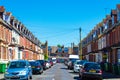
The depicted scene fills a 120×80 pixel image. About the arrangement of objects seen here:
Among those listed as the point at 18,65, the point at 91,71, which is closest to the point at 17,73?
the point at 18,65

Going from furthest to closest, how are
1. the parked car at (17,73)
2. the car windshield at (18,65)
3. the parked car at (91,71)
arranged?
the parked car at (91,71) → the car windshield at (18,65) → the parked car at (17,73)

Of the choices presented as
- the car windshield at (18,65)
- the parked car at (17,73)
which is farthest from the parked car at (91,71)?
the car windshield at (18,65)

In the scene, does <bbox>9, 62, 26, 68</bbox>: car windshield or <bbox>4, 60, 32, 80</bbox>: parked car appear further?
<bbox>9, 62, 26, 68</bbox>: car windshield

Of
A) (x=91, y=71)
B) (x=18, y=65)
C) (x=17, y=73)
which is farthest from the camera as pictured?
(x=91, y=71)

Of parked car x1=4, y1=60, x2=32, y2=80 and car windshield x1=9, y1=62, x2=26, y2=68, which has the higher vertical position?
car windshield x1=9, y1=62, x2=26, y2=68

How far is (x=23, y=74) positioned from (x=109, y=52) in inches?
1267

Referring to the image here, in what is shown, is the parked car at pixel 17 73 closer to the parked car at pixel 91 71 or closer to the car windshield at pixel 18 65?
the car windshield at pixel 18 65

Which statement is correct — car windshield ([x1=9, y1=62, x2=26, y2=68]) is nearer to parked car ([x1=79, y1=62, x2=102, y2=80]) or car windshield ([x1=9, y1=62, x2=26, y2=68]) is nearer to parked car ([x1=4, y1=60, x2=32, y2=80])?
parked car ([x1=4, y1=60, x2=32, y2=80])

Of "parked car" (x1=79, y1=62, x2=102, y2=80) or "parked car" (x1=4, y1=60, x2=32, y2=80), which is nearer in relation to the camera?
"parked car" (x1=4, y1=60, x2=32, y2=80)

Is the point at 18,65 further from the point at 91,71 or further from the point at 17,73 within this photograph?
the point at 91,71

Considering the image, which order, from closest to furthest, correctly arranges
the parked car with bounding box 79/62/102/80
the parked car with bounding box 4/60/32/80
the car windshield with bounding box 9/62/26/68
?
the parked car with bounding box 4/60/32/80 → the car windshield with bounding box 9/62/26/68 → the parked car with bounding box 79/62/102/80

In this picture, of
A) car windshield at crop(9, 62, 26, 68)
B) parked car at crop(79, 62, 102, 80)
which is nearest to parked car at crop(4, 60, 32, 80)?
car windshield at crop(9, 62, 26, 68)

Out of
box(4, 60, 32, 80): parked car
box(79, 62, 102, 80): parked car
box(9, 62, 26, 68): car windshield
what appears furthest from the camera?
box(79, 62, 102, 80): parked car

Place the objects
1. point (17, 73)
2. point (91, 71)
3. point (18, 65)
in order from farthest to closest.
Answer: point (91, 71) < point (18, 65) < point (17, 73)
